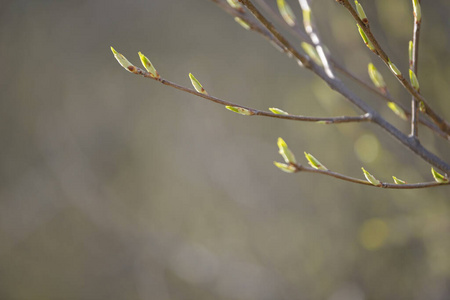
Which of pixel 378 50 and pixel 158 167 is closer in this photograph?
pixel 378 50

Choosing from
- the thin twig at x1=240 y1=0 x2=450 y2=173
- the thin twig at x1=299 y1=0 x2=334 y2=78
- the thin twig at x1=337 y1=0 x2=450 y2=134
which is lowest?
the thin twig at x1=240 y1=0 x2=450 y2=173

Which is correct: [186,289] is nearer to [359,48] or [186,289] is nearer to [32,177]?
[32,177]

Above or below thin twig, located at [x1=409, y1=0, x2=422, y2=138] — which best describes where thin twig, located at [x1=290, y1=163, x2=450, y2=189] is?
below

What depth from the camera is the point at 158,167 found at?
2.46 m

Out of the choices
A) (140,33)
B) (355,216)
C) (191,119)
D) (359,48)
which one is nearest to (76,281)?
(191,119)

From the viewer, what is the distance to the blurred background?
2.02 meters

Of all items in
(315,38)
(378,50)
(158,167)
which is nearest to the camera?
(378,50)

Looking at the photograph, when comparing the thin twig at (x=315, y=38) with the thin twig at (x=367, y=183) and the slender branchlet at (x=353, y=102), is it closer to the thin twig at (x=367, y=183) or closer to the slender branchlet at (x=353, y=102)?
the slender branchlet at (x=353, y=102)

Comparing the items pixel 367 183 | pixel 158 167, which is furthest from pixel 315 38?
pixel 158 167

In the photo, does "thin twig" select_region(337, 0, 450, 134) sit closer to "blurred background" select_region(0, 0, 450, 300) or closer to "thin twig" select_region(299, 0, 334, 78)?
"thin twig" select_region(299, 0, 334, 78)

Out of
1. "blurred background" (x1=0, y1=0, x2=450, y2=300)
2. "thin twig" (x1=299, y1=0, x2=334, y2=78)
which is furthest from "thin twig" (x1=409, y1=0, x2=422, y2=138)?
"blurred background" (x1=0, y1=0, x2=450, y2=300)

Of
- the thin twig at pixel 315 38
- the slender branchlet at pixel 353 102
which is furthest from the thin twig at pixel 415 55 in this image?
the thin twig at pixel 315 38

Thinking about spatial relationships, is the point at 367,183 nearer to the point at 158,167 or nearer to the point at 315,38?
the point at 315,38

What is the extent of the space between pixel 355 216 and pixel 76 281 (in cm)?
173
